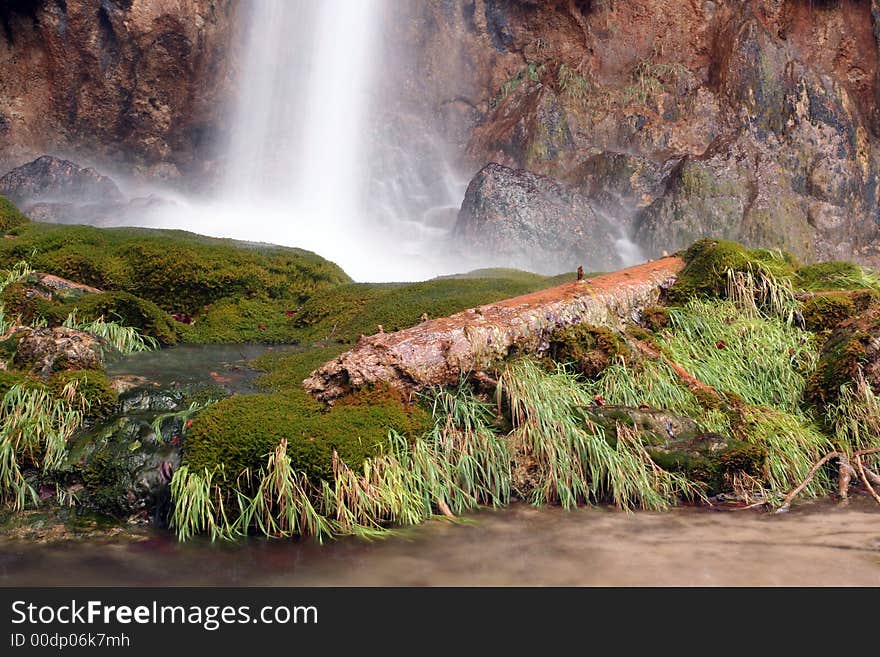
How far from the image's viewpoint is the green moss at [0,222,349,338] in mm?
10953

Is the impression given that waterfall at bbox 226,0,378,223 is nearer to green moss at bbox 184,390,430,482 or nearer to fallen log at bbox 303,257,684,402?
fallen log at bbox 303,257,684,402

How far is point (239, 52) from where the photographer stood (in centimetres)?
3212

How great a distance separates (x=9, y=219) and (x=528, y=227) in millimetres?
15138

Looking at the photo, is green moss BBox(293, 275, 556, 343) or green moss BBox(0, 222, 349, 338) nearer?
green moss BBox(293, 275, 556, 343)

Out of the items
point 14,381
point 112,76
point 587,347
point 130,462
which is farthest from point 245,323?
point 112,76

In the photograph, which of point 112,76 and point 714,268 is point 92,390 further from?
point 112,76

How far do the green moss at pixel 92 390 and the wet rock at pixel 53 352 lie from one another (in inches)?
20.8

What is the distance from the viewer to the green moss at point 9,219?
12758 mm

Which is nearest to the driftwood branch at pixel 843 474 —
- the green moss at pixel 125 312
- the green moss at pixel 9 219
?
the green moss at pixel 125 312

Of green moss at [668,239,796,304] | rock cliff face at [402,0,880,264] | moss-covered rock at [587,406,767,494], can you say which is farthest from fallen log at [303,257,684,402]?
rock cliff face at [402,0,880,264]

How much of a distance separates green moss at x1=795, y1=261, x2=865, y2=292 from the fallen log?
236 cm

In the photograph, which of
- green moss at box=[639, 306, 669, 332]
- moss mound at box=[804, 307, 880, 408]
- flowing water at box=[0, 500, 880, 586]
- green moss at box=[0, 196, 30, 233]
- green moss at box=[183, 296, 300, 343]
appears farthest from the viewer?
green moss at box=[0, 196, 30, 233]

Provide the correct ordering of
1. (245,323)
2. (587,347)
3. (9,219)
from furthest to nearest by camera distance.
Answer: (9,219) → (245,323) → (587,347)

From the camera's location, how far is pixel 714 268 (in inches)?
322
